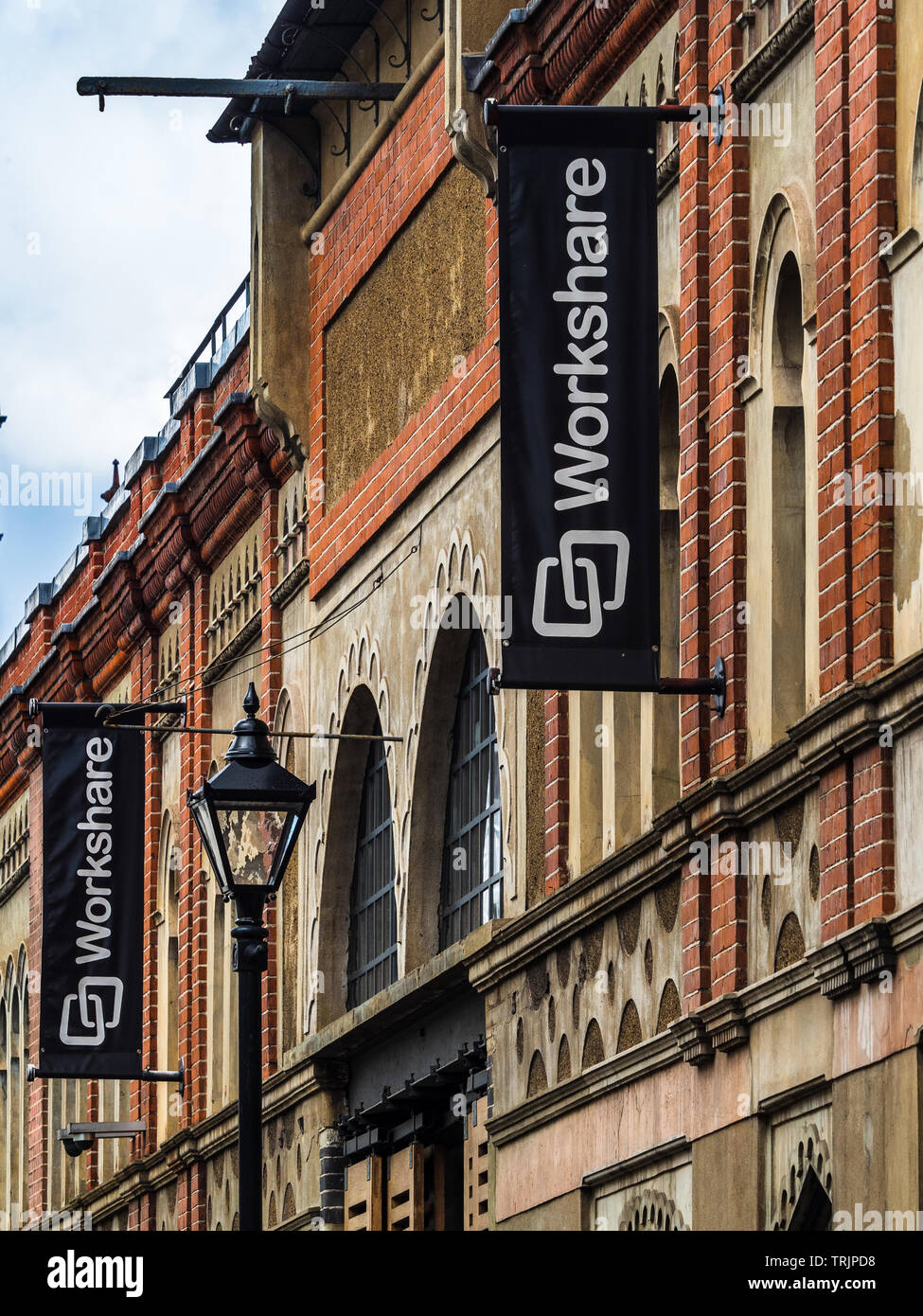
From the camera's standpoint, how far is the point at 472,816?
25.7m

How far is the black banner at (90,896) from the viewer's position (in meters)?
32.8

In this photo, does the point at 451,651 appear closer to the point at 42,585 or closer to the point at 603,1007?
the point at 603,1007

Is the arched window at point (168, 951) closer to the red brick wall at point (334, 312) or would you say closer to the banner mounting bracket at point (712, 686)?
the red brick wall at point (334, 312)

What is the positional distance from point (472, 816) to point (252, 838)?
959cm

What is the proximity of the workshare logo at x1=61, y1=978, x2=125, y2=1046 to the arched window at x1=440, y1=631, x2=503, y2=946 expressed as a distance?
287 inches

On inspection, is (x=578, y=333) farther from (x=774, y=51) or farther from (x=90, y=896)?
(x=90, y=896)

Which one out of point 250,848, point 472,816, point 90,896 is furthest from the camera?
point 90,896

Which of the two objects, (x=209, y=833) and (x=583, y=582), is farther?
(x=583, y=582)

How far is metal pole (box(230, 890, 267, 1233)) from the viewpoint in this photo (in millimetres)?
15367
